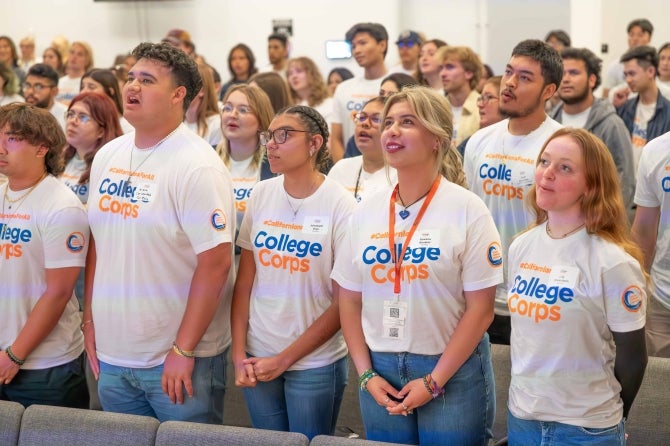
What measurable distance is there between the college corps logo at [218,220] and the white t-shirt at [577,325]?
882 mm

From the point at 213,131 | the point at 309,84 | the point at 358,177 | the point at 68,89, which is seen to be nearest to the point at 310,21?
the point at 68,89

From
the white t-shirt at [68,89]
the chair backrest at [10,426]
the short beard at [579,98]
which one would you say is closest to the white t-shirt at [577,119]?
the short beard at [579,98]

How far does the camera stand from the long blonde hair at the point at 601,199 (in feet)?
7.04

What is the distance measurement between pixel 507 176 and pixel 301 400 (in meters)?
1.20

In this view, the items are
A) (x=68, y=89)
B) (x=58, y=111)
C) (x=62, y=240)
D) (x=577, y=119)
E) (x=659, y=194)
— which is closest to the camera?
(x=62, y=240)

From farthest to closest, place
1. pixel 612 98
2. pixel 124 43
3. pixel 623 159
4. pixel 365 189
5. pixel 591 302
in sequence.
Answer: pixel 124 43
pixel 612 98
pixel 623 159
pixel 365 189
pixel 591 302

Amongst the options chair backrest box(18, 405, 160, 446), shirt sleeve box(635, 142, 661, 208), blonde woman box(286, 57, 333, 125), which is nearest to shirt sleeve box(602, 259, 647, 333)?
shirt sleeve box(635, 142, 661, 208)

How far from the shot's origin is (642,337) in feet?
7.02

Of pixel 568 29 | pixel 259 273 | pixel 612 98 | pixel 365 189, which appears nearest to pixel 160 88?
pixel 259 273

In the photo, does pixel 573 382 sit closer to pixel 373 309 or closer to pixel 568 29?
pixel 373 309

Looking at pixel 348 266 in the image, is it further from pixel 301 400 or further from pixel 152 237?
pixel 152 237

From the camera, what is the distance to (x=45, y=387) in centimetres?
283

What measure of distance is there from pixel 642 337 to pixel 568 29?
786cm

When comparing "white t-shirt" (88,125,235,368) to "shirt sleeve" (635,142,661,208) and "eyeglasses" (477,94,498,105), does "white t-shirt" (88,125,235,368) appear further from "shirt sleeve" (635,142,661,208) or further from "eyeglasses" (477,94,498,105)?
"eyeglasses" (477,94,498,105)
